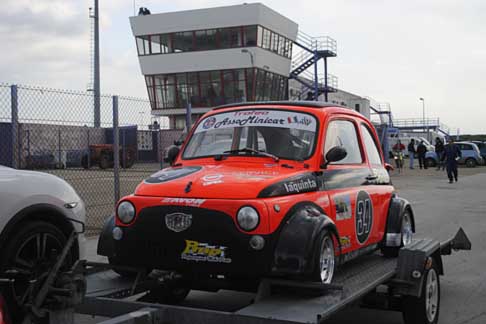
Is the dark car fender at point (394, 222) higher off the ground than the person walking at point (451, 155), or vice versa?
the person walking at point (451, 155)

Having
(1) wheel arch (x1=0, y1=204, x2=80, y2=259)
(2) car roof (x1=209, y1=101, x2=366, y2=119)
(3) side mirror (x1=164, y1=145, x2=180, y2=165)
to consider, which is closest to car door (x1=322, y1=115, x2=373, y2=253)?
(2) car roof (x1=209, y1=101, x2=366, y2=119)

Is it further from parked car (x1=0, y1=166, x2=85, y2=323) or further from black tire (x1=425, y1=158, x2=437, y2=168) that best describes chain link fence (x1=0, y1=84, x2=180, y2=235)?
black tire (x1=425, y1=158, x2=437, y2=168)

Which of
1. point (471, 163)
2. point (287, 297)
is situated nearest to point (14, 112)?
point (287, 297)

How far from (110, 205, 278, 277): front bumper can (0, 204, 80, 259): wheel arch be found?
3.12 ft

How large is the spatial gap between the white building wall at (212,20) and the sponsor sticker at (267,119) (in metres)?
46.0

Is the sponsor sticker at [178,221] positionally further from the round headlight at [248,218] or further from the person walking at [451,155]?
the person walking at [451,155]

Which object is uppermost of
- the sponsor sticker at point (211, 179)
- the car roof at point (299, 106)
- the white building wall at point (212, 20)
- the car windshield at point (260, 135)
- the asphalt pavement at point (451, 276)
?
the white building wall at point (212, 20)

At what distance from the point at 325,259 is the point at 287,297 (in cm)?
49

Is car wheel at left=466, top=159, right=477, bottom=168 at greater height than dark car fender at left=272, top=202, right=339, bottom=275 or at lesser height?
lesser

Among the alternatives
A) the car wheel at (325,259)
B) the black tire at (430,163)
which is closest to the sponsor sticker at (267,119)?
the car wheel at (325,259)

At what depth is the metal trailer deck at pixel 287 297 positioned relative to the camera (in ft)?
13.0

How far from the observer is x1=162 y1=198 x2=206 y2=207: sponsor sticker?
4629 mm

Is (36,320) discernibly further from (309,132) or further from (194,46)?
(194,46)

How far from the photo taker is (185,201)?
184 inches
